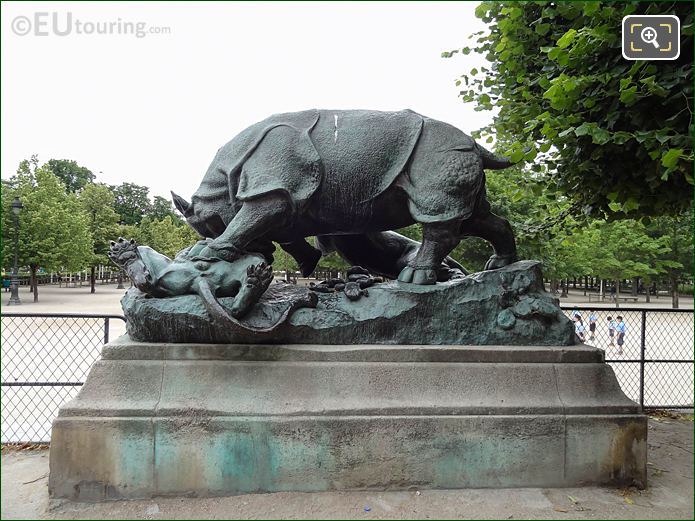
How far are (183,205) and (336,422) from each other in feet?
Answer: 7.45

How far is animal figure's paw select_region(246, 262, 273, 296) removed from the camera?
314 centimetres

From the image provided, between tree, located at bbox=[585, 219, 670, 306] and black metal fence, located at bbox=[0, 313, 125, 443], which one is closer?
black metal fence, located at bbox=[0, 313, 125, 443]

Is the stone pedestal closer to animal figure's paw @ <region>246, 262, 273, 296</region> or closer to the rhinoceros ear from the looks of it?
animal figure's paw @ <region>246, 262, 273, 296</region>

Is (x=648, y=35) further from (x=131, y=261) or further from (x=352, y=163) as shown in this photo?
(x=131, y=261)

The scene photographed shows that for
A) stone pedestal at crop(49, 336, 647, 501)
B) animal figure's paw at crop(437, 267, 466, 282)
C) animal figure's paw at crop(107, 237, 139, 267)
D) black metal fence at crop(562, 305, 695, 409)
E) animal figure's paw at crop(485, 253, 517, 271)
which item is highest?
animal figure's paw at crop(107, 237, 139, 267)

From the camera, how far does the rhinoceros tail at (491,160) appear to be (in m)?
3.83

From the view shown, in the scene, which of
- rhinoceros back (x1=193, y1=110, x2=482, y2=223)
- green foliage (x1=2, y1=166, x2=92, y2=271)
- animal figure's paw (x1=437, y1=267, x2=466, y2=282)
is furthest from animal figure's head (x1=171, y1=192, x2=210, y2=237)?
green foliage (x1=2, y1=166, x2=92, y2=271)

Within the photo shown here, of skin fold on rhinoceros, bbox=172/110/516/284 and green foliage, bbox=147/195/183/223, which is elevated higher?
green foliage, bbox=147/195/183/223

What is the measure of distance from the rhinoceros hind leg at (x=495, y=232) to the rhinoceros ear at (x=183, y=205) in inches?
94.3

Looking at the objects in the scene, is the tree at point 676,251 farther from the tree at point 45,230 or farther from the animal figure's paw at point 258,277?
the tree at point 45,230

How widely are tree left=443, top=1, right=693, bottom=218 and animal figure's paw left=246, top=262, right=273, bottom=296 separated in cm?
248

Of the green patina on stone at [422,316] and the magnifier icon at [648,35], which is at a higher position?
the magnifier icon at [648,35]

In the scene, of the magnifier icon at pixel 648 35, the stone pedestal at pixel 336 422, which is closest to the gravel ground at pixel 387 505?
the stone pedestal at pixel 336 422

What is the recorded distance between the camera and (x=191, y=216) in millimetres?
3887
